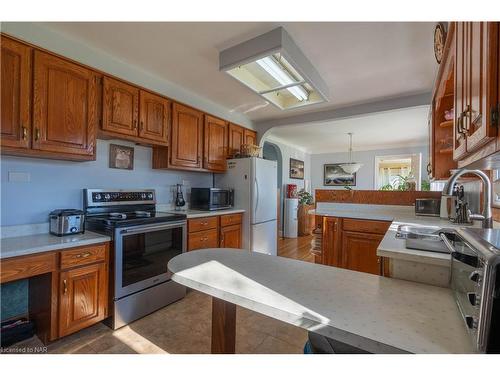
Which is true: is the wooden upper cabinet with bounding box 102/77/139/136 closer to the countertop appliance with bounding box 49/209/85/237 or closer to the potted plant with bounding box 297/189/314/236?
the countertop appliance with bounding box 49/209/85/237

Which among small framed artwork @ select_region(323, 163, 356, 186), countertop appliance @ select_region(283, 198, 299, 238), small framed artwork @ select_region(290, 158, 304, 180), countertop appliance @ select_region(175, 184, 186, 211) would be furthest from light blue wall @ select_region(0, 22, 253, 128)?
small framed artwork @ select_region(323, 163, 356, 186)

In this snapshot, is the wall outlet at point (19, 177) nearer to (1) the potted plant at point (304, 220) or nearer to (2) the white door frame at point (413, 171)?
(1) the potted plant at point (304, 220)

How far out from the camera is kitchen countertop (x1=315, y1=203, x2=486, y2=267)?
98 cm

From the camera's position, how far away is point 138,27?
176cm

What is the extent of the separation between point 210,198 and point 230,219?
1.27 feet

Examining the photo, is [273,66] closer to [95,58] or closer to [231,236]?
[95,58]

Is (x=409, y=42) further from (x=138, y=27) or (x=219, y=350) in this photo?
(x=219, y=350)

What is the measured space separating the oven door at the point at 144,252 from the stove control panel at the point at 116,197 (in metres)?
0.57

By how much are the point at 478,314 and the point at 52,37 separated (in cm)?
280

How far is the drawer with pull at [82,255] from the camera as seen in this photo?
1668mm

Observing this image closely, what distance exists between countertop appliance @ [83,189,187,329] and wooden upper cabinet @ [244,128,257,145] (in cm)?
189

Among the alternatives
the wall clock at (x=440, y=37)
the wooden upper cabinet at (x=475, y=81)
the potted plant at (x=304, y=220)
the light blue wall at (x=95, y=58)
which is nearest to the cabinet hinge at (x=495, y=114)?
the wooden upper cabinet at (x=475, y=81)

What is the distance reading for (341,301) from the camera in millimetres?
746

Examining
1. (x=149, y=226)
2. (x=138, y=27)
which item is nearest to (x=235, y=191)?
(x=149, y=226)
